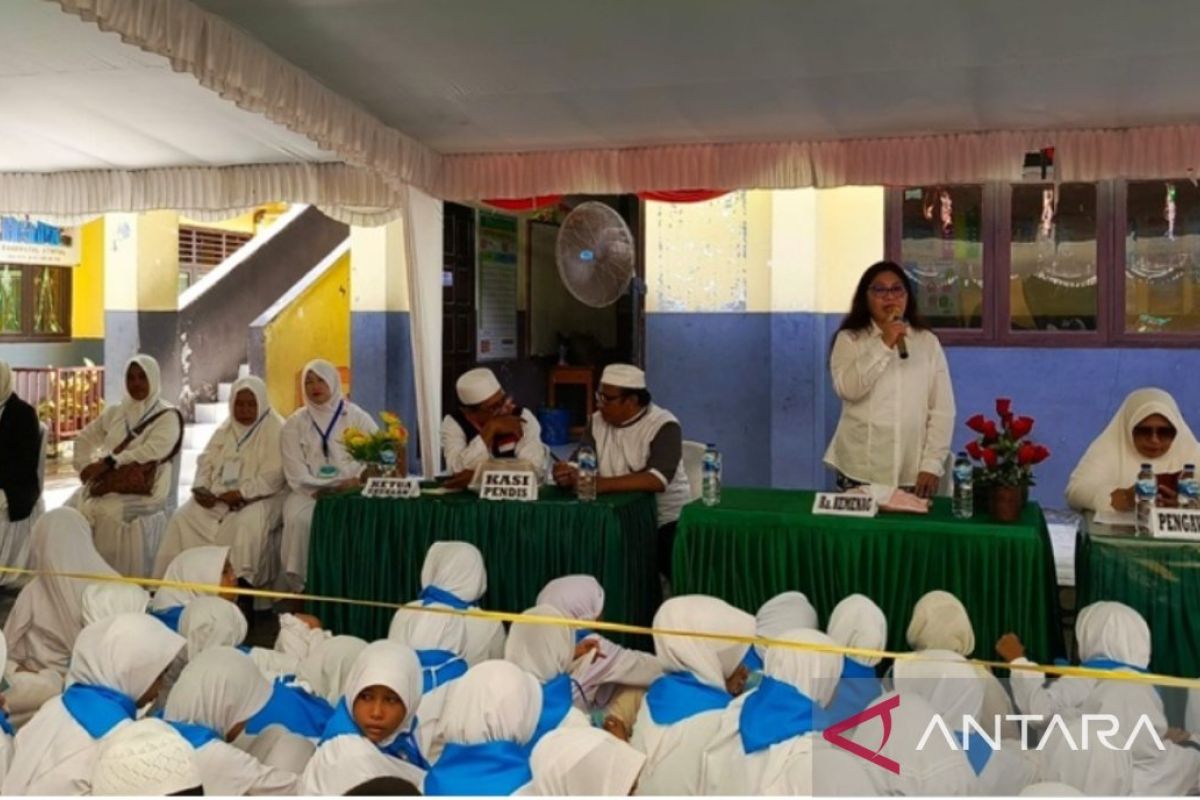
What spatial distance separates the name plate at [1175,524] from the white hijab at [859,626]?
1.05 m

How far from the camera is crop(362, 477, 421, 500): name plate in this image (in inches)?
184

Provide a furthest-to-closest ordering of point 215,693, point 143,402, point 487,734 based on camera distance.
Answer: point 143,402
point 215,693
point 487,734

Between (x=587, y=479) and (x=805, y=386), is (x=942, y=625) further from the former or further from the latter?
(x=805, y=386)

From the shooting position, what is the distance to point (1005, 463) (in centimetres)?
389

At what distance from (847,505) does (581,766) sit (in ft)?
6.65

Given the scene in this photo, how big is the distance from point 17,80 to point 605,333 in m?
8.42

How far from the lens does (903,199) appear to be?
8.19 meters

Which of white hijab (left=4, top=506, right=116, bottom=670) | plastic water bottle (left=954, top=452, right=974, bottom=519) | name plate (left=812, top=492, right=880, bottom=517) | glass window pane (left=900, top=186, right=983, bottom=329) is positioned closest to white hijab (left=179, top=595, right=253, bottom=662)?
white hijab (left=4, top=506, right=116, bottom=670)

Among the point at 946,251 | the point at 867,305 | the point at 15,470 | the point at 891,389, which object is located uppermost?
the point at 946,251

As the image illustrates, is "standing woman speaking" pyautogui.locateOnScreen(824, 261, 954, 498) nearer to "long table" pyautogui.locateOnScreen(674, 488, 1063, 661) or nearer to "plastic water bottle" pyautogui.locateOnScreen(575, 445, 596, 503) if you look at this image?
"long table" pyautogui.locateOnScreen(674, 488, 1063, 661)

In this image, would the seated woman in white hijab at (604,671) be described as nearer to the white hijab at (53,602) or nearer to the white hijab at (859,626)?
the white hijab at (859,626)

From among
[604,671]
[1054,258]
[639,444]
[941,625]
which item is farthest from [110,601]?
[1054,258]

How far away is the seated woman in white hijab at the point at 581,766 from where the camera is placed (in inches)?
85.3

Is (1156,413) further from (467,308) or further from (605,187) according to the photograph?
(467,308)
